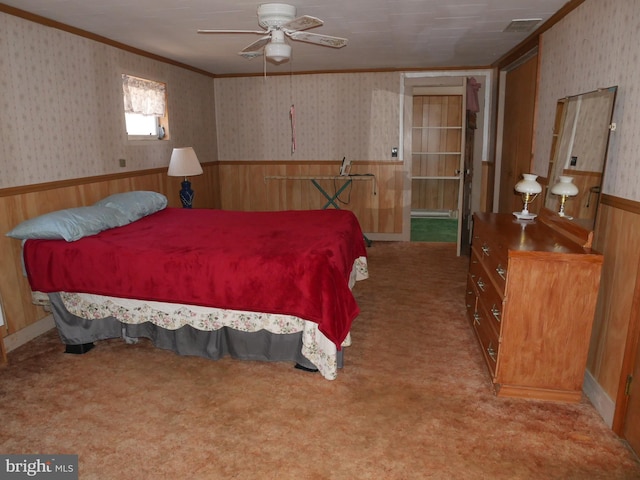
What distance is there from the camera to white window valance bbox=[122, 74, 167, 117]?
4371 millimetres

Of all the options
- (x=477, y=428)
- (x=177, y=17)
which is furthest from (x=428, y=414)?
(x=177, y=17)

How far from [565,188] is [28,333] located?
12.0ft

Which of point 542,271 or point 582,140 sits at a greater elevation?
point 582,140

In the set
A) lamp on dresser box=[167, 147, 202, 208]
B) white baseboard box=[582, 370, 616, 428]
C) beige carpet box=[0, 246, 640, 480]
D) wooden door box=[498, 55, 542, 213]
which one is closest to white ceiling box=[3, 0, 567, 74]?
wooden door box=[498, 55, 542, 213]

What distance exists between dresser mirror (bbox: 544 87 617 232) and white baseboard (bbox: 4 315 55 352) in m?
3.58

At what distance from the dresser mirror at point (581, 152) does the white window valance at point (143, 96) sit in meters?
3.71

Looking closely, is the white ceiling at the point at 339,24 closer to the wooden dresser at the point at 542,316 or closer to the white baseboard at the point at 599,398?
the wooden dresser at the point at 542,316

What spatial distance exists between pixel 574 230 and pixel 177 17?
2.99 m

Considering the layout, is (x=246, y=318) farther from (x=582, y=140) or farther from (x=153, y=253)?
(x=582, y=140)

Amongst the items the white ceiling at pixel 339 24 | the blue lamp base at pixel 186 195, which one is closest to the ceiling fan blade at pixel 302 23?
the white ceiling at pixel 339 24

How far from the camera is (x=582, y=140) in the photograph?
2.67 meters

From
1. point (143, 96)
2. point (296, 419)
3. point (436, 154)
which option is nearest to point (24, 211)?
point (143, 96)

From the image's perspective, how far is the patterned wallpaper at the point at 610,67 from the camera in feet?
7.14

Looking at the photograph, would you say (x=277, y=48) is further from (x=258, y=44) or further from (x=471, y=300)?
(x=471, y=300)
